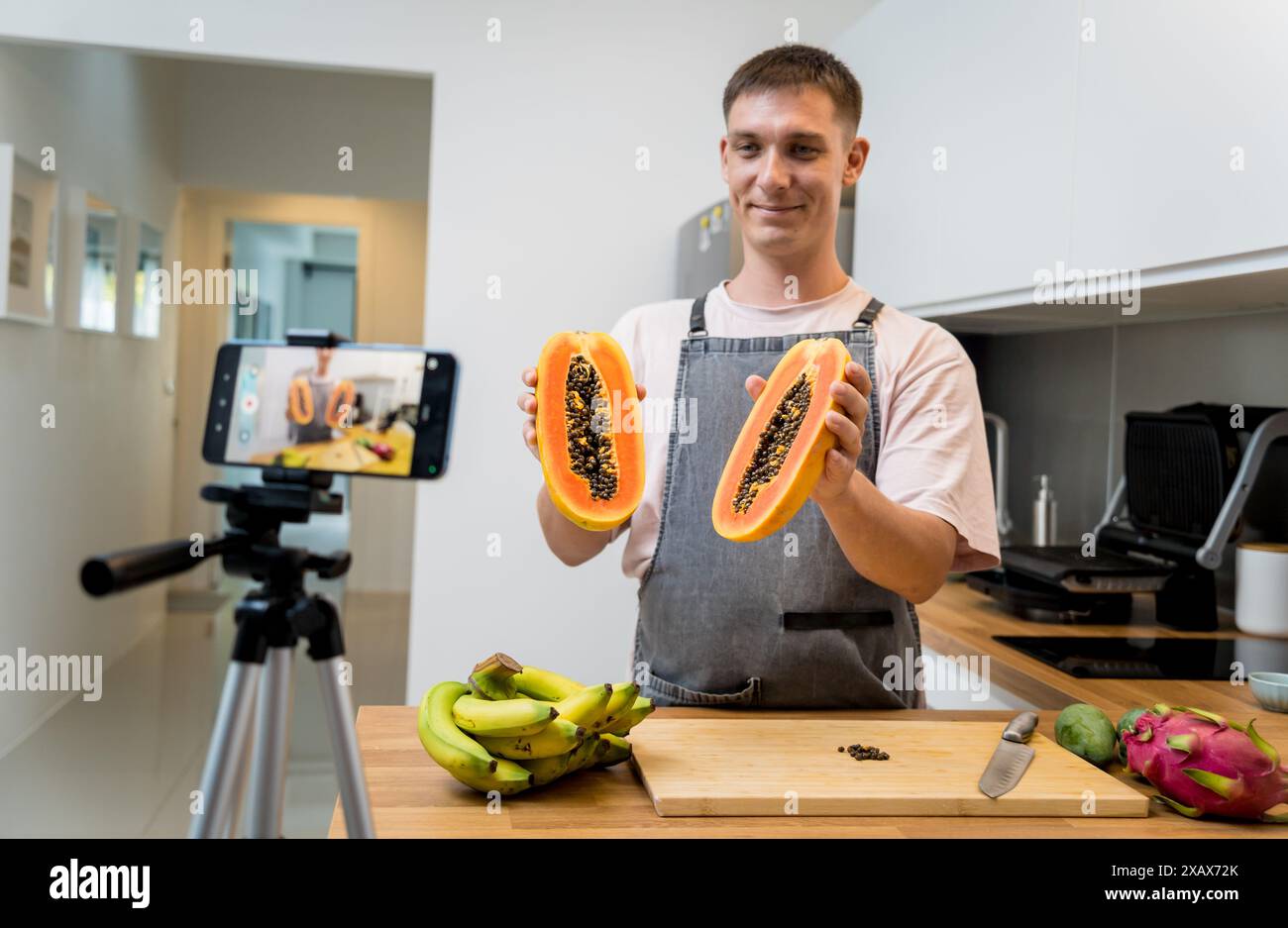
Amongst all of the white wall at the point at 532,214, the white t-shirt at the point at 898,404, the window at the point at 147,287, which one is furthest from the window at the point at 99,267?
the white t-shirt at the point at 898,404

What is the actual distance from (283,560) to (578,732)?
0.46 meters

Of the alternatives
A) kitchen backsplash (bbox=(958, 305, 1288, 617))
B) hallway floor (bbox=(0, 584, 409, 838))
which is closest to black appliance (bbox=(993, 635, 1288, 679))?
kitchen backsplash (bbox=(958, 305, 1288, 617))

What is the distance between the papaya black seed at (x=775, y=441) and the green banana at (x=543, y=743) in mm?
305

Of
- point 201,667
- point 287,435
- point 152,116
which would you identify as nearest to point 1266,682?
point 287,435

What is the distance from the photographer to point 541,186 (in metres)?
3.61

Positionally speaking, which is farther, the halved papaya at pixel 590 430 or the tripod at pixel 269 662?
the halved papaya at pixel 590 430

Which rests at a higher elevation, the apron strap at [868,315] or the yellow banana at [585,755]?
the apron strap at [868,315]

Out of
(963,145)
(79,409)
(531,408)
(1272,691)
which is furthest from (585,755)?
(79,409)

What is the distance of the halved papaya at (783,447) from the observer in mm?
1189

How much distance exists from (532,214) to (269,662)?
297cm

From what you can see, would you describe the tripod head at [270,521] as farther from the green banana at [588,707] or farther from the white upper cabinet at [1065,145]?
the white upper cabinet at [1065,145]

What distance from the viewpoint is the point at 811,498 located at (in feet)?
4.86

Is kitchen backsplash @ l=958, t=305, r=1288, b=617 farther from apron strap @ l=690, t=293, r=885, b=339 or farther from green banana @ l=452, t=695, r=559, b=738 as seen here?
green banana @ l=452, t=695, r=559, b=738

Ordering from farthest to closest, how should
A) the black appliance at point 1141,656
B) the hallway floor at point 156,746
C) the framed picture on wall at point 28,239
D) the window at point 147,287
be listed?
the window at point 147,287 → the framed picture on wall at point 28,239 → the hallway floor at point 156,746 → the black appliance at point 1141,656
